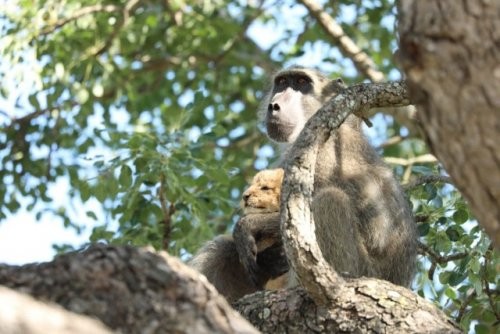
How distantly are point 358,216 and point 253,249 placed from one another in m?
0.95

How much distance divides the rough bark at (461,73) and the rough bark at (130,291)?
1115 mm

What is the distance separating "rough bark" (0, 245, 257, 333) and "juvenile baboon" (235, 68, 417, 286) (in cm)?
346

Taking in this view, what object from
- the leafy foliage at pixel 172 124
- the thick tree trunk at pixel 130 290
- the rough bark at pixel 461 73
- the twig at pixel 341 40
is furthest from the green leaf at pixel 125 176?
the rough bark at pixel 461 73

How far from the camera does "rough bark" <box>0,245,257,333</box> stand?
3.63 meters

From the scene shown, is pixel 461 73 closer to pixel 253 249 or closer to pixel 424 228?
pixel 424 228

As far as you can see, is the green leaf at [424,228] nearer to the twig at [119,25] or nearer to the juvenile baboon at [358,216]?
the juvenile baboon at [358,216]

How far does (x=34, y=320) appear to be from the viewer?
2.92m

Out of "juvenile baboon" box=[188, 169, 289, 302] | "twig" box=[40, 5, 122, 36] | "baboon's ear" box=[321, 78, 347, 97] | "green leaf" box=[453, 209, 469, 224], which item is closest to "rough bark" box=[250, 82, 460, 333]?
"green leaf" box=[453, 209, 469, 224]

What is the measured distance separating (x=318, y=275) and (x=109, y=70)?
7.20 meters

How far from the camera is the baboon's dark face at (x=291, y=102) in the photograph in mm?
8883

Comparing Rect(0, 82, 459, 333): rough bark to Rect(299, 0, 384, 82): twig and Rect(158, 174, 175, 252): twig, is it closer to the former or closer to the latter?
Rect(158, 174, 175, 252): twig

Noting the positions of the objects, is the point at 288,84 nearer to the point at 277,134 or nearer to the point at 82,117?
the point at 277,134

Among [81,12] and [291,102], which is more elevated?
[81,12]

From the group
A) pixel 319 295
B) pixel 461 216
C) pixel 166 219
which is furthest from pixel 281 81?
pixel 319 295
